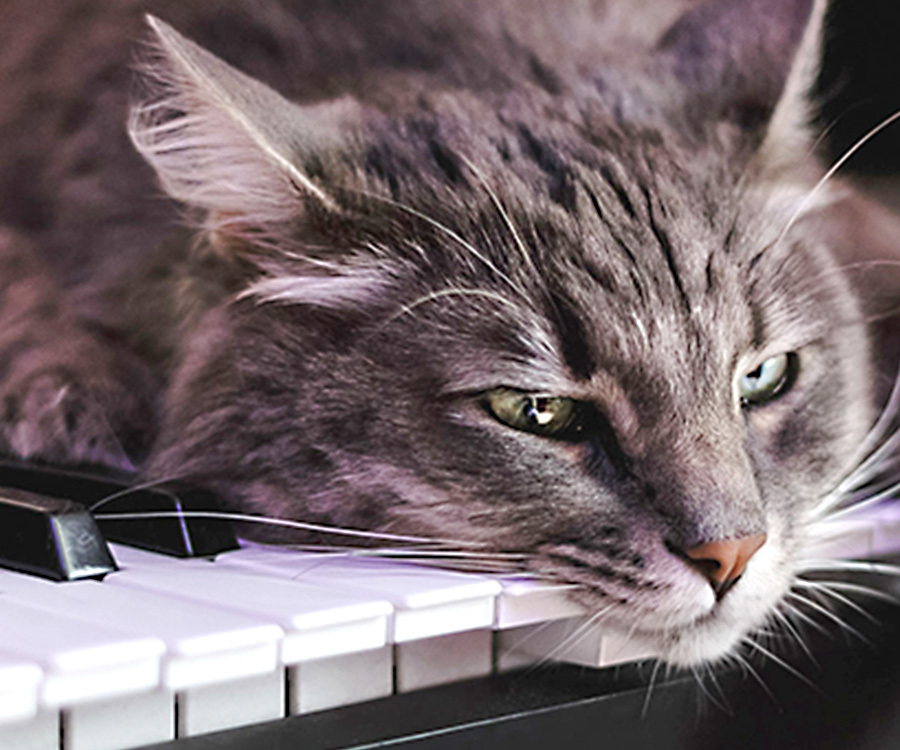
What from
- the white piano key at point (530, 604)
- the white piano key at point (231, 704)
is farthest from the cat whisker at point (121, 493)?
the white piano key at point (530, 604)

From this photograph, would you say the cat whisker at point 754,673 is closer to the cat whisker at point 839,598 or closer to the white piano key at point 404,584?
the cat whisker at point 839,598

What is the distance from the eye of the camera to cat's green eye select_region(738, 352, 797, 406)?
114 centimetres

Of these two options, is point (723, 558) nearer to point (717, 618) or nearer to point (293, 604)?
point (717, 618)

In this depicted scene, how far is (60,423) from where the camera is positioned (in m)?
1.09

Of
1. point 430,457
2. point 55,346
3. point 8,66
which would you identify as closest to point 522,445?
point 430,457

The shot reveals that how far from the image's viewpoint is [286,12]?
1.19 meters

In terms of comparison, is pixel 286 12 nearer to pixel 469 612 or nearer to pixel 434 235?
pixel 434 235

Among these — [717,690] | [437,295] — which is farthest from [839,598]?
[437,295]

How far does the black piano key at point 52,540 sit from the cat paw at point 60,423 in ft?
0.58

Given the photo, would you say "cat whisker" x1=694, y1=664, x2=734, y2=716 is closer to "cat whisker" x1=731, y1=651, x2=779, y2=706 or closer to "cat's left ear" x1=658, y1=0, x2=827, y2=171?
"cat whisker" x1=731, y1=651, x2=779, y2=706

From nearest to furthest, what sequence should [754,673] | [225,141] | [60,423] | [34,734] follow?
[34,734], [225,141], [60,423], [754,673]

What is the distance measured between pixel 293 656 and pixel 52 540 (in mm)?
209

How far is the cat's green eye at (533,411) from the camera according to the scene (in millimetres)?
1031

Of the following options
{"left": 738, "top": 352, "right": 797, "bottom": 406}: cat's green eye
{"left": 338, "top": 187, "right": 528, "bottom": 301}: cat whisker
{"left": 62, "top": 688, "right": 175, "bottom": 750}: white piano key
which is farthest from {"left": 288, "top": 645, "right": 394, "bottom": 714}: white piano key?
{"left": 738, "top": 352, "right": 797, "bottom": 406}: cat's green eye
